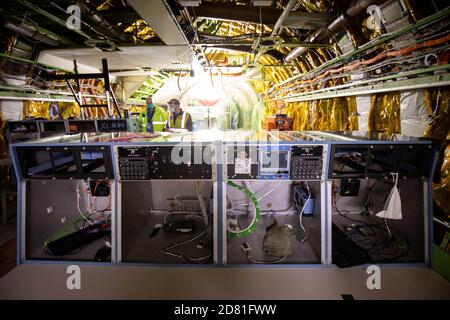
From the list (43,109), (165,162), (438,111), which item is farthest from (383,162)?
(43,109)

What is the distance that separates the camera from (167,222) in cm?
189

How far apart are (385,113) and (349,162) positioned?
140 centimetres

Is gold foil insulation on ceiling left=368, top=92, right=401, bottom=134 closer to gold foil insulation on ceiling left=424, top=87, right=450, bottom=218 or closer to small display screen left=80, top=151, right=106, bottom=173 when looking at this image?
gold foil insulation on ceiling left=424, top=87, right=450, bottom=218

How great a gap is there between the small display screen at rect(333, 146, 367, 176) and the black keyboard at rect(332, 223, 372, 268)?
52 centimetres

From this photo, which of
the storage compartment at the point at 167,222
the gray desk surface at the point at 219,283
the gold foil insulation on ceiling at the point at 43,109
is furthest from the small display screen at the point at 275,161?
the gold foil insulation on ceiling at the point at 43,109

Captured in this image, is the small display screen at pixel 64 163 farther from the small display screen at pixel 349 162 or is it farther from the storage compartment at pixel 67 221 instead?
the small display screen at pixel 349 162

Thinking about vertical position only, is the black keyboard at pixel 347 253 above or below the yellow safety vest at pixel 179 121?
below

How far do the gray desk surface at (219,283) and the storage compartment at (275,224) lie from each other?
0.42 feet

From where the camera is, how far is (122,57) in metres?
3.80

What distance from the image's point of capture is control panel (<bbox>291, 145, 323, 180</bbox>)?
4.38 feet

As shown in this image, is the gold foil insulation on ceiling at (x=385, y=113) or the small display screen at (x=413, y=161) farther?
the gold foil insulation on ceiling at (x=385, y=113)

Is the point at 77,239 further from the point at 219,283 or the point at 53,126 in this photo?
the point at 53,126

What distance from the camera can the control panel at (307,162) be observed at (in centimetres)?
134
